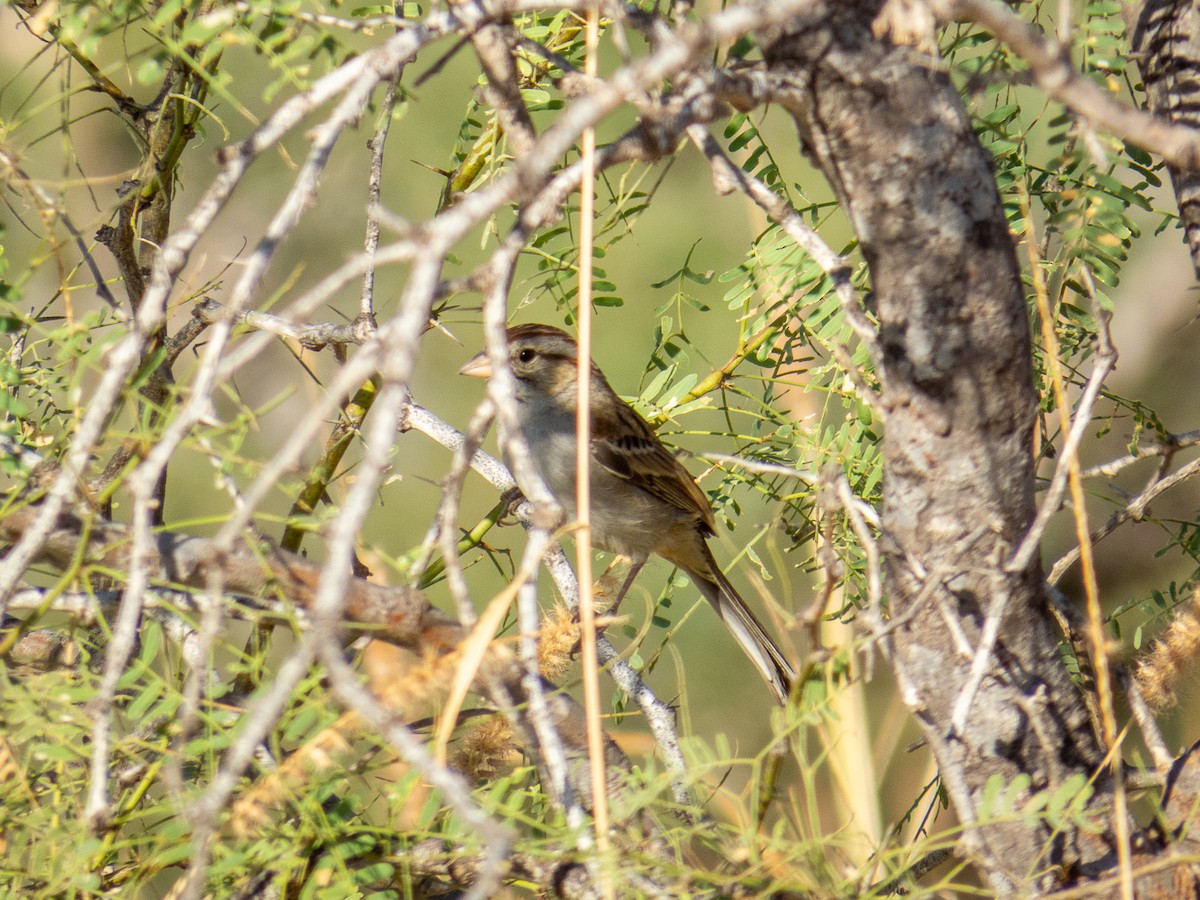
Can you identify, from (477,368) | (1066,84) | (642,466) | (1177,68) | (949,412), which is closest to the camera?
(1066,84)

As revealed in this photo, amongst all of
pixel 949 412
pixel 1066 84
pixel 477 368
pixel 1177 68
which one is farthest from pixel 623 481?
pixel 1066 84

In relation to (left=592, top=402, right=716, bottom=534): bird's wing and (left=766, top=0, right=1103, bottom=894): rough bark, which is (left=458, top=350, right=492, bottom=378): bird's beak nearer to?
(left=592, top=402, right=716, bottom=534): bird's wing

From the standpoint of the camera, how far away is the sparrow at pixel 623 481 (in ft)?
14.7

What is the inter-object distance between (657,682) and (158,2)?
4.98 meters

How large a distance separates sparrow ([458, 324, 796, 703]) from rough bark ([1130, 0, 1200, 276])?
2.42 m

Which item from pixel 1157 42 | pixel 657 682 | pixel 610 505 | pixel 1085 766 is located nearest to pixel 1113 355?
pixel 1085 766

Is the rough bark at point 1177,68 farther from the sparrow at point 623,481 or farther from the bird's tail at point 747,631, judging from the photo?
the bird's tail at point 747,631

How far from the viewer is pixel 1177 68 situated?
2.21 meters

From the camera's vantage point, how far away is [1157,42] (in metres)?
2.24

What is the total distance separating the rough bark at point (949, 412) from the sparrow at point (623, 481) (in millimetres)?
2627

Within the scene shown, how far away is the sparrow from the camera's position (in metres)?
4.49

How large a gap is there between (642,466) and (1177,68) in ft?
9.31

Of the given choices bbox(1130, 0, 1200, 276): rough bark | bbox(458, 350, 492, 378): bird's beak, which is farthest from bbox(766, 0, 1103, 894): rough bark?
bbox(458, 350, 492, 378): bird's beak

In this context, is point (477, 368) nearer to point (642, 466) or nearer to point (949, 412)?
point (642, 466)
